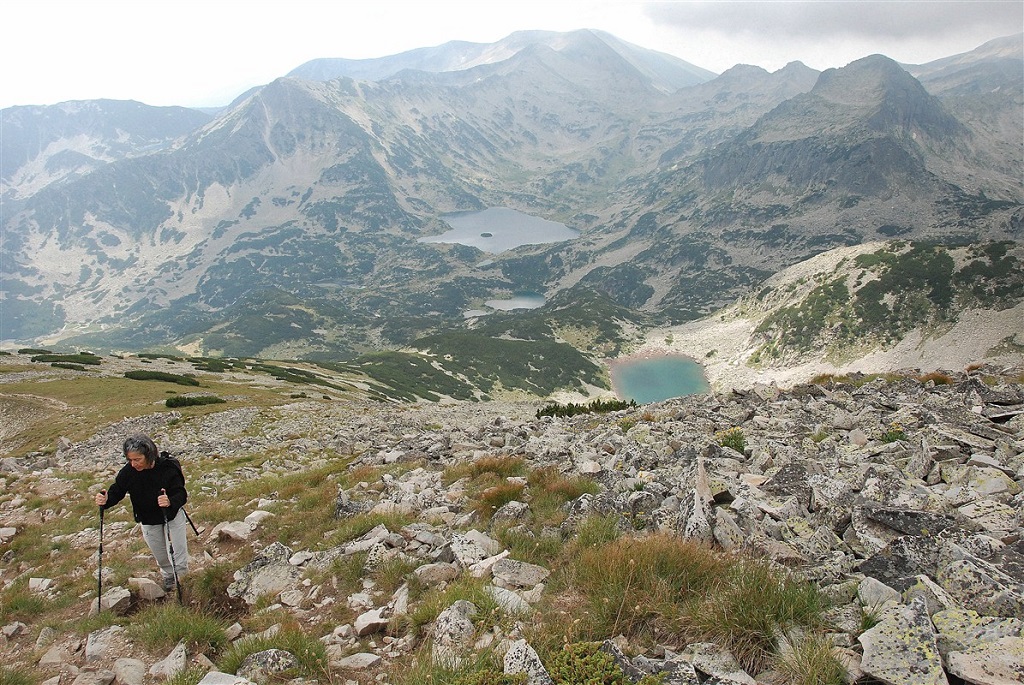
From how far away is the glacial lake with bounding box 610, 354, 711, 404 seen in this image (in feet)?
559

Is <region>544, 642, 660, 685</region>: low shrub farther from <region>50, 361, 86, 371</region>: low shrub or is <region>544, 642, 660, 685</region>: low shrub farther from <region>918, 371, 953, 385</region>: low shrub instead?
<region>50, 361, 86, 371</region>: low shrub

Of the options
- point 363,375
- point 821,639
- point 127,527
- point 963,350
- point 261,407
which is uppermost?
point 821,639

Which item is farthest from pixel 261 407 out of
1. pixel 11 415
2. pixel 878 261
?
pixel 878 261

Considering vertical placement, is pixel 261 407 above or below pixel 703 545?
below

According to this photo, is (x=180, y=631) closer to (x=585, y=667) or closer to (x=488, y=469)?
(x=585, y=667)

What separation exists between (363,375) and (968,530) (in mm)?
105762

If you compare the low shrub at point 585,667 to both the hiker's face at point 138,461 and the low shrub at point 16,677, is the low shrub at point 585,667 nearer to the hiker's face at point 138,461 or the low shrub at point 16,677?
the low shrub at point 16,677

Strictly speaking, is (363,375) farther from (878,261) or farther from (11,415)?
(878,261)

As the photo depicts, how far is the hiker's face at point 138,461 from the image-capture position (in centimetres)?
873

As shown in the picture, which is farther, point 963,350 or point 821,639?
point 963,350

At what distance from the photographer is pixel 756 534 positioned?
6855 millimetres

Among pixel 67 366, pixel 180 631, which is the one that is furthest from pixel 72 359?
pixel 180 631

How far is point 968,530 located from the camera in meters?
5.98

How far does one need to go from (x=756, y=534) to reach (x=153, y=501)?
10230mm
